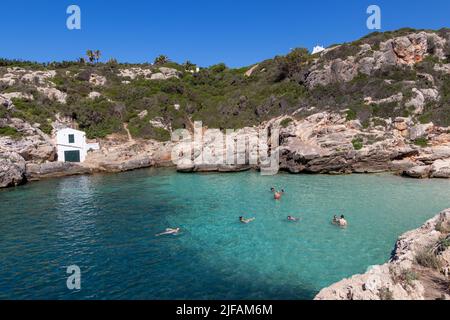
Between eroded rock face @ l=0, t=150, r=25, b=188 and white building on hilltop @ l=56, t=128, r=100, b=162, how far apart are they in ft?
23.2

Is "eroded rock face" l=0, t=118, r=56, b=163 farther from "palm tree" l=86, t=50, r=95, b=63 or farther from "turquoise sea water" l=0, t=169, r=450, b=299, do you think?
"palm tree" l=86, t=50, r=95, b=63

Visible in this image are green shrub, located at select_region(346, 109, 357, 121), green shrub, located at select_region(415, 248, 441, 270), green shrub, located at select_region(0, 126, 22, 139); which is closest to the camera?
green shrub, located at select_region(415, 248, 441, 270)

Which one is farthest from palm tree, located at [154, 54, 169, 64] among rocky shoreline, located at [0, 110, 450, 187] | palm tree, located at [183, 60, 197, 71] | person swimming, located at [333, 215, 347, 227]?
person swimming, located at [333, 215, 347, 227]

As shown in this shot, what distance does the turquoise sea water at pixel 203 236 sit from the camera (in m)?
11.6

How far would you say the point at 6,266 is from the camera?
13.3 meters

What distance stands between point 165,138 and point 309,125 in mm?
22919

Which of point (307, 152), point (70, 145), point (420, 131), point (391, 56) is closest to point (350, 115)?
point (420, 131)

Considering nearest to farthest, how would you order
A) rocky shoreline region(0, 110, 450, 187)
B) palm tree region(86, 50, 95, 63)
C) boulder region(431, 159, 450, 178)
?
boulder region(431, 159, 450, 178) < rocky shoreline region(0, 110, 450, 187) < palm tree region(86, 50, 95, 63)

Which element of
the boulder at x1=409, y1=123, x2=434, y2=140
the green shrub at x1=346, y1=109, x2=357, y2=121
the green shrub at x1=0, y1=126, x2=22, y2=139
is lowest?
the boulder at x1=409, y1=123, x2=434, y2=140

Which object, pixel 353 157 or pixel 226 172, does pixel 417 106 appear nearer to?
pixel 353 157

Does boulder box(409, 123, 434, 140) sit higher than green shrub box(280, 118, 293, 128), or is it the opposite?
green shrub box(280, 118, 293, 128)

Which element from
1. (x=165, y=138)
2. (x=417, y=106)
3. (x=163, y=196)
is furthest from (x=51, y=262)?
(x=417, y=106)

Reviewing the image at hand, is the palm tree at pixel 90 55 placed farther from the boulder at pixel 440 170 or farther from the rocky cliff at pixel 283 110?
the boulder at pixel 440 170

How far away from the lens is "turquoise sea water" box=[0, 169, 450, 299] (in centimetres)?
1157
